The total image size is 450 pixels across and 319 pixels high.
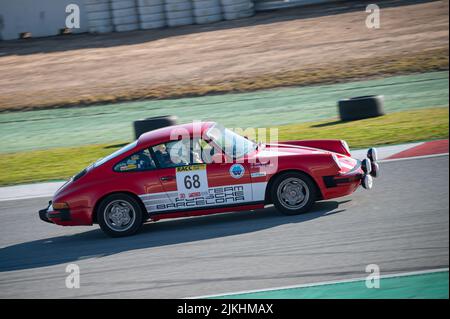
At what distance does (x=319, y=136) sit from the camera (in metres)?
13.8

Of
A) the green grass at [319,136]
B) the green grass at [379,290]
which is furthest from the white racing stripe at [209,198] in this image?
the green grass at [319,136]

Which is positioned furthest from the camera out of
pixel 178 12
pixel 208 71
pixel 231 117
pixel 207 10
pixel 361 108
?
pixel 178 12

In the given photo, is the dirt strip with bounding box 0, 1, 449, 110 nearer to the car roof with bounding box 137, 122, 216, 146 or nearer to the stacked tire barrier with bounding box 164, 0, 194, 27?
the stacked tire barrier with bounding box 164, 0, 194, 27

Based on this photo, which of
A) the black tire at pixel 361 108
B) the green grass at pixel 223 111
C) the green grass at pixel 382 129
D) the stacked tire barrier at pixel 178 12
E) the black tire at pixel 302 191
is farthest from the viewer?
the stacked tire barrier at pixel 178 12

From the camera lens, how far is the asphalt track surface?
7.04 m

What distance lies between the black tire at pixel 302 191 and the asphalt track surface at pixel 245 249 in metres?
0.13

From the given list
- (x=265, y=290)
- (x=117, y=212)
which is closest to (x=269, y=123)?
(x=117, y=212)

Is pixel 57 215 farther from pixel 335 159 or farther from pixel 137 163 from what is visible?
pixel 335 159

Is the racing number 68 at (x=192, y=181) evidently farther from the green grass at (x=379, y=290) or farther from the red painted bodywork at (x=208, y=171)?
the green grass at (x=379, y=290)

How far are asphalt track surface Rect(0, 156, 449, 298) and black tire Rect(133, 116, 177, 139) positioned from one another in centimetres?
463

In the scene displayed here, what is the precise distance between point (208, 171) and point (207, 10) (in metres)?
19.3

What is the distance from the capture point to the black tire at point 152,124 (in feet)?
47.2

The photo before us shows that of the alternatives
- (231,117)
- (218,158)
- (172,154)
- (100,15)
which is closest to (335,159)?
(218,158)
